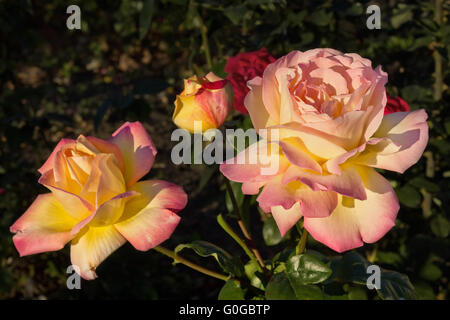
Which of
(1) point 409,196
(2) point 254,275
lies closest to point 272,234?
(2) point 254,275

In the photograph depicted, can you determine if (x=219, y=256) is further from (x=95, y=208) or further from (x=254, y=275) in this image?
(x=95, y=208)

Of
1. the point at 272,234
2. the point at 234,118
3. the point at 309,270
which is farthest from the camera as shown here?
the point at 234,118

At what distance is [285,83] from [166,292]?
5.11 ft

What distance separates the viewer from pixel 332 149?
589mm

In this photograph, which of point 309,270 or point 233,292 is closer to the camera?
point 309,270

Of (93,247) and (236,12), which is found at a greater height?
(236,12)

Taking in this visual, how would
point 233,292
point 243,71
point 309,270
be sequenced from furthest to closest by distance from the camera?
point 243,71 → point 233,292 → point 309,270

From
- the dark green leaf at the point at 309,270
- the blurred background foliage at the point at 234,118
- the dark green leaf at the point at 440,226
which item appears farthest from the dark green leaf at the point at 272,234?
the dark green leaf at the point at 440,226

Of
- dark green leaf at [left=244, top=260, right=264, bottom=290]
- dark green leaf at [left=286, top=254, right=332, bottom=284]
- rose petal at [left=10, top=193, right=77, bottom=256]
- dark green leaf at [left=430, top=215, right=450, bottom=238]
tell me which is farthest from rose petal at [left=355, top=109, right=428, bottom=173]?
dark green leaf at [left=430, top=215, right=450, bottom=238]

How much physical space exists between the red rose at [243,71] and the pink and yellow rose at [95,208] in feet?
0.82

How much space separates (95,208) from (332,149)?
0.32m

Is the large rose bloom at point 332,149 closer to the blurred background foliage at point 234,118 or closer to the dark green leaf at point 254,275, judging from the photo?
the dark green leaf at point 254,275

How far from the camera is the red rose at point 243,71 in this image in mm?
895

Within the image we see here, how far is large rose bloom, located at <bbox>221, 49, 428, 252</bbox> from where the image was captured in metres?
0.58
